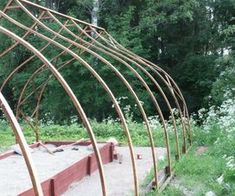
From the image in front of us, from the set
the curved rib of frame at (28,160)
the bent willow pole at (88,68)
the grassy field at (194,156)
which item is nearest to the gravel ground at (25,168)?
the bent willow pole at (88,68)

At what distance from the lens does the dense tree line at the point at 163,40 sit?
1839 centimetres

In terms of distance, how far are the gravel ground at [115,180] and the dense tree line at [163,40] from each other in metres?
9.33

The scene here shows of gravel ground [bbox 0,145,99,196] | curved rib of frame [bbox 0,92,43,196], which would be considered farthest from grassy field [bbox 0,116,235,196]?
curved rib of frame [bbox 0,92,43,196]

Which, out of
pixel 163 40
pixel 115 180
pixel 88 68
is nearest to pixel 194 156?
pixel 115 180

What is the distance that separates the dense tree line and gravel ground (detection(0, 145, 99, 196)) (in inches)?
375

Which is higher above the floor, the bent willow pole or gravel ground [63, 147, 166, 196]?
the bent willow pole

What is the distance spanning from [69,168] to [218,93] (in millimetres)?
9132

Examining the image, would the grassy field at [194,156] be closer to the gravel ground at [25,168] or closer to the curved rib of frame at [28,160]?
the gravel ground at [25,168]

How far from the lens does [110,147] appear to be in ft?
28.3

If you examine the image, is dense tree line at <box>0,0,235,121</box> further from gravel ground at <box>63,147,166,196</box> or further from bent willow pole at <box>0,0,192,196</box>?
gravel ground at <box>63,147,166,196</box>

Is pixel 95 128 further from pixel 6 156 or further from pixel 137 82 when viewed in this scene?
pixel 137 82

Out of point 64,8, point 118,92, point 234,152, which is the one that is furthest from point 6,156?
point 64,8

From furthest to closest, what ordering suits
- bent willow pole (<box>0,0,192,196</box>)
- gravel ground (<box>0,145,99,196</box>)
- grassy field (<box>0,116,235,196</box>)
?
grassy field (<box>0,116,235,196</box>) → gravel ground (<box>0,145,99,196</box>) → bent willow pole (<box>0,0,192,196</box>)

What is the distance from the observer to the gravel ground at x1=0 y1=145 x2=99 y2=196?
5973 millimetres
